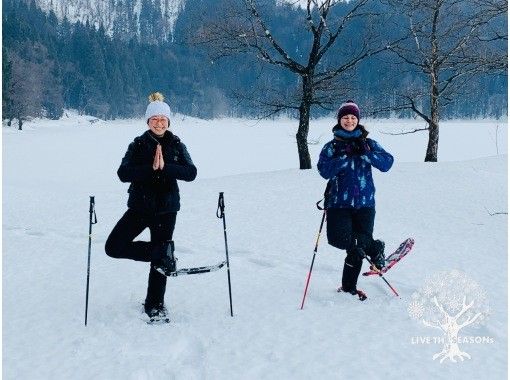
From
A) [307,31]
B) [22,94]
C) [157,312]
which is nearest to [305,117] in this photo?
[307,31]

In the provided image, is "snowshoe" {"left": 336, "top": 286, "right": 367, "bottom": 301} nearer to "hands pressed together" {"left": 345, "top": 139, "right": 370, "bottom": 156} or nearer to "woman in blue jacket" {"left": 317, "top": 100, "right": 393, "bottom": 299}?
"woman in blue jacket" {"left": 317, "top": 100, "right": 393, "bottom": 299}

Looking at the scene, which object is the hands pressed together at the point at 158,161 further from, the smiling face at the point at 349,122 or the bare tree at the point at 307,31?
the bare tree at the point at 307,31

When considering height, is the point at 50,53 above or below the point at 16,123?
above

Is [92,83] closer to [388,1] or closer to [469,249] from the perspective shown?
[388,1]

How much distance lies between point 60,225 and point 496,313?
7.94m

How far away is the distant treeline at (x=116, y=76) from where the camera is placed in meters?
83.5

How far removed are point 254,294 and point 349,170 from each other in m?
1.81

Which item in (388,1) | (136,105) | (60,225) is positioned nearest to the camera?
(60,225)

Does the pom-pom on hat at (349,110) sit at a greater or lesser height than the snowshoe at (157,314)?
greater

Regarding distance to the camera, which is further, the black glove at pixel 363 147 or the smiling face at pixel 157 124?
the black glove at pixel 363 147

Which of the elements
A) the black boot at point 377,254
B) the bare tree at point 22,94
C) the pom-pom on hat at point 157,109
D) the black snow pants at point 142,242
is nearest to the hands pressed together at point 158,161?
the pom-pom on hat at point 157,109

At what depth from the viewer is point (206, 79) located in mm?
161875

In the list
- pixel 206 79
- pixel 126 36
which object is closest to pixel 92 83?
pixel 206 79

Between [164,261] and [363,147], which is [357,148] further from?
[164,261]
